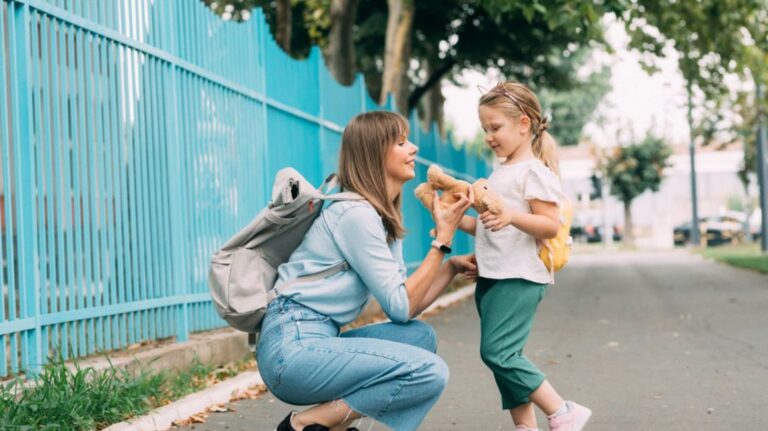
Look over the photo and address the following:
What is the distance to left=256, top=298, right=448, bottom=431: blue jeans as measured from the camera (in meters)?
3.75

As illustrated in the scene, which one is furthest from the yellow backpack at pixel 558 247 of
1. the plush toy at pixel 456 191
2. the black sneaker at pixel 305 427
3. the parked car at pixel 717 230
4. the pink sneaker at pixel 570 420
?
the parked car at pixel 717 230

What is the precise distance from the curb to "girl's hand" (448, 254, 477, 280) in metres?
1.65

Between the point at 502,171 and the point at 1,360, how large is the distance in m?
2.42

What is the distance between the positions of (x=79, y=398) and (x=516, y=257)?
79.2 inches

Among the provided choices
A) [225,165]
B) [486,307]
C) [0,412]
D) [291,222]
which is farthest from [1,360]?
[225,165]

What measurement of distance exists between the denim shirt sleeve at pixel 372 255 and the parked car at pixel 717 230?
146ft

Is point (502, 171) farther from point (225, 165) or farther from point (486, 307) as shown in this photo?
point (225, 165)

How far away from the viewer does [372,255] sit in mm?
3807

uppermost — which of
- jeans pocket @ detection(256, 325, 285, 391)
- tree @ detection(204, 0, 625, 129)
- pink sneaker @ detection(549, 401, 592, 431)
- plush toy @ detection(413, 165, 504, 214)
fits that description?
tree @ detection(204, 0, 625, 129)

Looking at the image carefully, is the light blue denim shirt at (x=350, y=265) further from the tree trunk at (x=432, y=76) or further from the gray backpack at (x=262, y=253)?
the tree trunk at (x=432, y=76)

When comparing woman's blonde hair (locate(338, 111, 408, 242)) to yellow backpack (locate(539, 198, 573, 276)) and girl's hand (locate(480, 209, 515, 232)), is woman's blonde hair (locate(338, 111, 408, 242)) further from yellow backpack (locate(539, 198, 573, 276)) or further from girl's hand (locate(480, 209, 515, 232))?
yellow backpack (locate(539, 198, 573, 276))

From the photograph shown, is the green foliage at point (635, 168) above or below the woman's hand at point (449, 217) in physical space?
above

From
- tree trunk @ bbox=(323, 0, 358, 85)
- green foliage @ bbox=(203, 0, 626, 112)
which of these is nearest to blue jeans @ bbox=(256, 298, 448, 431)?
tree trunk @ bbox=(323, 0, 358, 85)

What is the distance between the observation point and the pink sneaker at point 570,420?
438 cm
